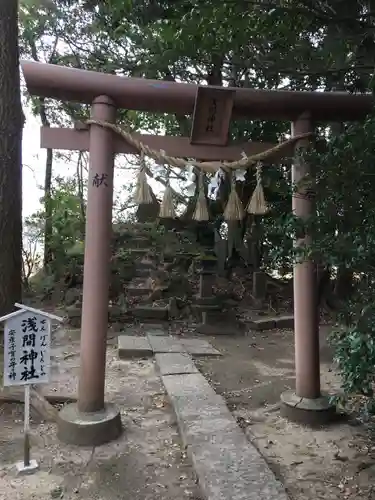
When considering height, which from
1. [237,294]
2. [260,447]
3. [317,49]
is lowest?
[260,447]

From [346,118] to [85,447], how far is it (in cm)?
350

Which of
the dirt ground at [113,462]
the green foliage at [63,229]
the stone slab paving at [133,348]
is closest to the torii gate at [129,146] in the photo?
the dirt ground at [113,462]

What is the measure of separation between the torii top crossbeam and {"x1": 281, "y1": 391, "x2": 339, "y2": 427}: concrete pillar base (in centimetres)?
251

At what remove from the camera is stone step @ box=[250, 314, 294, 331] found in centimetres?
830

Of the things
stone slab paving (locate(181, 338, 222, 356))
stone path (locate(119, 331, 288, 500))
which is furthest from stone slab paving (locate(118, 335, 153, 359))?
stone slab paving (locate(181, 338, 222, 356))

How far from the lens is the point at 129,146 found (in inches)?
151

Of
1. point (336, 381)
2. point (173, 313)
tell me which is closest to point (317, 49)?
point (336, 381)

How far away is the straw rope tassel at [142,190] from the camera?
372 centimetres

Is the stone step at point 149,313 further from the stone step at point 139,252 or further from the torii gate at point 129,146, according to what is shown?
Answer: the torii gate at point 129,146

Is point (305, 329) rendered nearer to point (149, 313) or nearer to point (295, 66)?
point (295, 66)

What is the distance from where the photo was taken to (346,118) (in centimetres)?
416

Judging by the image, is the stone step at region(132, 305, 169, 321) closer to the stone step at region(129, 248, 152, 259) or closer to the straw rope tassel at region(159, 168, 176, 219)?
the stone step at region(129, 248, 152, 259)

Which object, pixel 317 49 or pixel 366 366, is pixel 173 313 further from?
pixel 366 366

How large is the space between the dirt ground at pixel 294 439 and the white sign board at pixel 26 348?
5.79 feet
